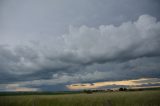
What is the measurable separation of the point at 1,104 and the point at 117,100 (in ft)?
31.2

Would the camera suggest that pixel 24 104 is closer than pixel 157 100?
No

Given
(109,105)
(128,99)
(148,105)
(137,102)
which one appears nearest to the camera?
(109,105)

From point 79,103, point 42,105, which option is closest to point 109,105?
point 79,103

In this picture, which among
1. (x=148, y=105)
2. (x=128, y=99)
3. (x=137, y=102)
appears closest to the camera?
(x=148, y=105)

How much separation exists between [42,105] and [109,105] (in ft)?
28.2

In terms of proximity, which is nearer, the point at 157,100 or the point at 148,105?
the point at 148,105

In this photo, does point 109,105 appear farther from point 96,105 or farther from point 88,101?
point 88,101

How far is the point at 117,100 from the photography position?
16.5 meters

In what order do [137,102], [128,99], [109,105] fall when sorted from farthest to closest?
[128,99], [137,102], [109,105]

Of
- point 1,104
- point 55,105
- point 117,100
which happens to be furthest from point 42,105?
point 117,100

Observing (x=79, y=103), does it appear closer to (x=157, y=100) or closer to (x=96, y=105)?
(x=96, y=105)

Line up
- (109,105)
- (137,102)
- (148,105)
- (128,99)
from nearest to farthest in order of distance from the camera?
(109,105)
(148,105)
(137,102)
(128,99)

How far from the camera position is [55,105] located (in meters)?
16.4

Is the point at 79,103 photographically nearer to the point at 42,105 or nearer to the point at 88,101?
the point at 88,101
